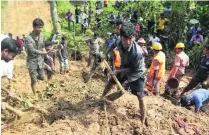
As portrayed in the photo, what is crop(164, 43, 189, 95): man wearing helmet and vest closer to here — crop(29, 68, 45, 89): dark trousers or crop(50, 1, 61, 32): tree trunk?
crop(29, 68, 45, 89): dark trousers

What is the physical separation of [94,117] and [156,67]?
7.63 feet

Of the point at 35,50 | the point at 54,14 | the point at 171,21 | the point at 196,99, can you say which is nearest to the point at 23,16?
the point at 54,14

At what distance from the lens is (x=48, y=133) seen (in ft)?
18.2

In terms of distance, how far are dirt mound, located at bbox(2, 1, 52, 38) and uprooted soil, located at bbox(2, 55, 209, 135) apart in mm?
11212

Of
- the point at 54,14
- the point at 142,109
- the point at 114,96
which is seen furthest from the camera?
the point at 54,14

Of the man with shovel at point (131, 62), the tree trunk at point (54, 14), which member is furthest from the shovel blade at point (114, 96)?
the tree trunk at point (54, 14)

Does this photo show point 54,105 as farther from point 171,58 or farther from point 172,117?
point 171,58

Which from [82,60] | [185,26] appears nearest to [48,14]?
[82,60]

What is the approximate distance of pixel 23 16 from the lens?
2025 centimetres

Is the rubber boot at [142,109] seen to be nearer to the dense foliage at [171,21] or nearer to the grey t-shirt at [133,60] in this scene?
the grey t-shirt at [133,60]

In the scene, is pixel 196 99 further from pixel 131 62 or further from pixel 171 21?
pixel 171 21

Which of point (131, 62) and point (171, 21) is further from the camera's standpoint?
point (171, 21)

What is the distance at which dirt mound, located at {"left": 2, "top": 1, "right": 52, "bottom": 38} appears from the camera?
18303 millimetres

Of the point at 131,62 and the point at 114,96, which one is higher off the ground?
the point at 131,62
